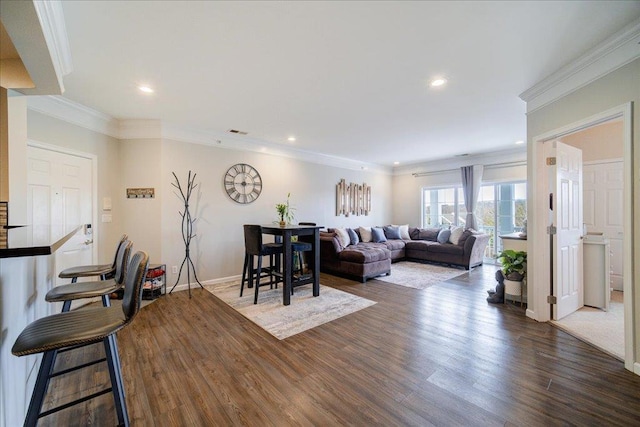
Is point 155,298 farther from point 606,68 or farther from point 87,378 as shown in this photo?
point 606,68

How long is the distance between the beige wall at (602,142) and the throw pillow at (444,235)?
8.76 feet

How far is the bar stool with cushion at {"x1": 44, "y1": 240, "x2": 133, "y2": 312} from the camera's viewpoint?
5.67 ft

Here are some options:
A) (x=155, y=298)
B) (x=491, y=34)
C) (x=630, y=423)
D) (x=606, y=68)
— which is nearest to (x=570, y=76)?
(x=606, y=68)

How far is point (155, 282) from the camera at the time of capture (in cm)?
366

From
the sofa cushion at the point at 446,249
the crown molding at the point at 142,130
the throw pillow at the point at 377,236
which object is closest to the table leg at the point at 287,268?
the crown molding at the point at 142,130

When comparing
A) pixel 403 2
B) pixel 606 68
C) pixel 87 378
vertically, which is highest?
pixel 403 2

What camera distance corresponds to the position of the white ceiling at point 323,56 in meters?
1.78

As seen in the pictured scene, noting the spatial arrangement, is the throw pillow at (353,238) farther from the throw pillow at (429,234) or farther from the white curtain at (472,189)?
the white curtain at (472,189)

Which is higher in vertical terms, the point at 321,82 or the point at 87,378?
the point at 321,82

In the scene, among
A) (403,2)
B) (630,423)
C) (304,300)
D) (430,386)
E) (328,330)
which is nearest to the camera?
(630,423)

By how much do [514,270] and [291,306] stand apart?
9.80ft

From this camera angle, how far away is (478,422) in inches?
59.6

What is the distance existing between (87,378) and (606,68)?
486 centimetres

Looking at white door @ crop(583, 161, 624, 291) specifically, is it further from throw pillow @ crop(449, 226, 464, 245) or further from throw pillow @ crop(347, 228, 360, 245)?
throw pillow @ crop(347, 228, 360, 245)
